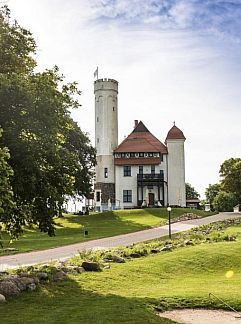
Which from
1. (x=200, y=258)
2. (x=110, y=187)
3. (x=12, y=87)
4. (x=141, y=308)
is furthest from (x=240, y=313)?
(x=110, y=187)

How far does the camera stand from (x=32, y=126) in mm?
16938

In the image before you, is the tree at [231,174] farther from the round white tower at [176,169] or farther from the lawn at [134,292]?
the lawn at [134,292]

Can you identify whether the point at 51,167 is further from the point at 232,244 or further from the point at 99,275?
the point at 232,244

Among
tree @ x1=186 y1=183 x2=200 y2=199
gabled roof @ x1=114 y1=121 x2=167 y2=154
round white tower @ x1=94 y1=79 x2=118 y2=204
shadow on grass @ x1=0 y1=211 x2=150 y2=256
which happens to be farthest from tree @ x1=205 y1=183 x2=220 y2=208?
shadow on grass @ x1=0 y1=211 x2=150 y2=256

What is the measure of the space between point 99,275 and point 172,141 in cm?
5985

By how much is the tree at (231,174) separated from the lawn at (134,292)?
5558cm

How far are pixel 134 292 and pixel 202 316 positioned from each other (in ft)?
9.27

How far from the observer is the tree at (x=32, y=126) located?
16.8 metres

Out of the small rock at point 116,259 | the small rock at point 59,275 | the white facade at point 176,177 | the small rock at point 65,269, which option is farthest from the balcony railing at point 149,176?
the small rock at point 59,275

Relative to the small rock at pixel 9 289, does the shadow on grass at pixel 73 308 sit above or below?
below

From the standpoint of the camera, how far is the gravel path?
1272 cm

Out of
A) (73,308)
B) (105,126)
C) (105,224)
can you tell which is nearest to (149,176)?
(105,126)

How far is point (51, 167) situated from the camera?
18516 mm

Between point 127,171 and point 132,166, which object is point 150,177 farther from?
point 127,171
